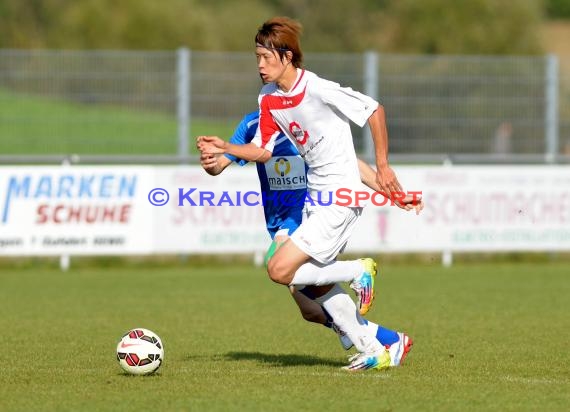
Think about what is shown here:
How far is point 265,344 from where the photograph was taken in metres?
10.7

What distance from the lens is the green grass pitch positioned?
764 centimetres

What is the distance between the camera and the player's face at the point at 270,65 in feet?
27.7

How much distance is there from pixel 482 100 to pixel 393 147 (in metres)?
1.77

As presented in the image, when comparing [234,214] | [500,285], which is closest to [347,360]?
[500,285]

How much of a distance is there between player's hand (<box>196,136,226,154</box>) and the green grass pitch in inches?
60.7

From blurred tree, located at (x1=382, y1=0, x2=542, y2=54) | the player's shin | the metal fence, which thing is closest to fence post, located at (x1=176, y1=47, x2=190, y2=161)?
the metal fence

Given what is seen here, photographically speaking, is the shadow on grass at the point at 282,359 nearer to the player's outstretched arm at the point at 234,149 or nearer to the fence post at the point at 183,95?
the player's outstretched arm at the point at 234,149

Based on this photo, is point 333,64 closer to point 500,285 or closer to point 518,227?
point 518,227

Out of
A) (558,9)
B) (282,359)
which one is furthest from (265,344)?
(558,9)

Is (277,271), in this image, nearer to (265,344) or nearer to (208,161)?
(208,161)

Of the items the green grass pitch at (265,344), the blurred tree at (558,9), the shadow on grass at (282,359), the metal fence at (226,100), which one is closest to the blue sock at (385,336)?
the green grass pitch at (265,344)

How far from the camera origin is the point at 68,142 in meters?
21.0

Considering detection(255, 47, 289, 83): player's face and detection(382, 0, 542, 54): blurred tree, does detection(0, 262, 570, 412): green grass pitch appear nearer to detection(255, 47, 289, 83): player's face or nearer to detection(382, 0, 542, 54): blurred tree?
detection(255, 47, 289, 83): player's face

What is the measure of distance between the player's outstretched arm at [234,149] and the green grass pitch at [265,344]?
152 cm
